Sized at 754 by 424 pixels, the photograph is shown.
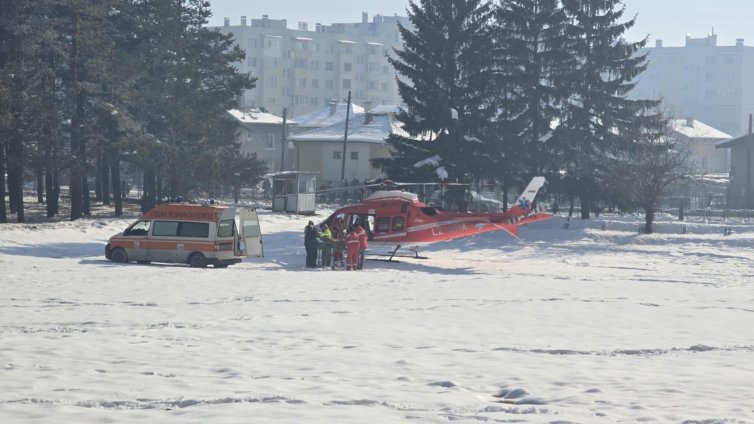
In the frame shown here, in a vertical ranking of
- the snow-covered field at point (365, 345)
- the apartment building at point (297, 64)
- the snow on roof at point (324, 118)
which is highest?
the apartment building at point (297, 64)

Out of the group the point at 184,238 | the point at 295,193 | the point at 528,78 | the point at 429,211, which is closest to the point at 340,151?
the point at 295,193

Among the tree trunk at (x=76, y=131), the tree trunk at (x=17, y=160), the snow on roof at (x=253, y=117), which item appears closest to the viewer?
the tree trunk at (x=17, y=160)

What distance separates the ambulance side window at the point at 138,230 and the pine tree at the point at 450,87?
24211 millimetres

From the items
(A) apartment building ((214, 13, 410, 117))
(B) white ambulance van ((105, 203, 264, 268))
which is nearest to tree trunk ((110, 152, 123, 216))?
(B) white ambulance van ((105, 203, 264, 268))

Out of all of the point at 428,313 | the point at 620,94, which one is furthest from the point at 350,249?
the point at 620,94

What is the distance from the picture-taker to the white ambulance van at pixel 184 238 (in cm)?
3219

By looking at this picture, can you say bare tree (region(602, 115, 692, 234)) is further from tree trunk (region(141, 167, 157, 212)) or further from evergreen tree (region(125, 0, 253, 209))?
tree trunk (region(141, 167, 157, 212))

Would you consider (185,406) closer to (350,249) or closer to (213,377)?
(213,377)

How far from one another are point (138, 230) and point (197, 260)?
231cm

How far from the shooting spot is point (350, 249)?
112 ft

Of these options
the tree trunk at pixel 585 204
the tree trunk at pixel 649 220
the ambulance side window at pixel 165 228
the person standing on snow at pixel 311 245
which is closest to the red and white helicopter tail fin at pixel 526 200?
the person standing on snow at pixel 311 245

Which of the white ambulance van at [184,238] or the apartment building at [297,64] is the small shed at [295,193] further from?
the apartment building at [297,64]

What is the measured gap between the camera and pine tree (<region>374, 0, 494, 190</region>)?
184ft

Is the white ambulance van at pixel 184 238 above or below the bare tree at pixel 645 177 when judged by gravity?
below
